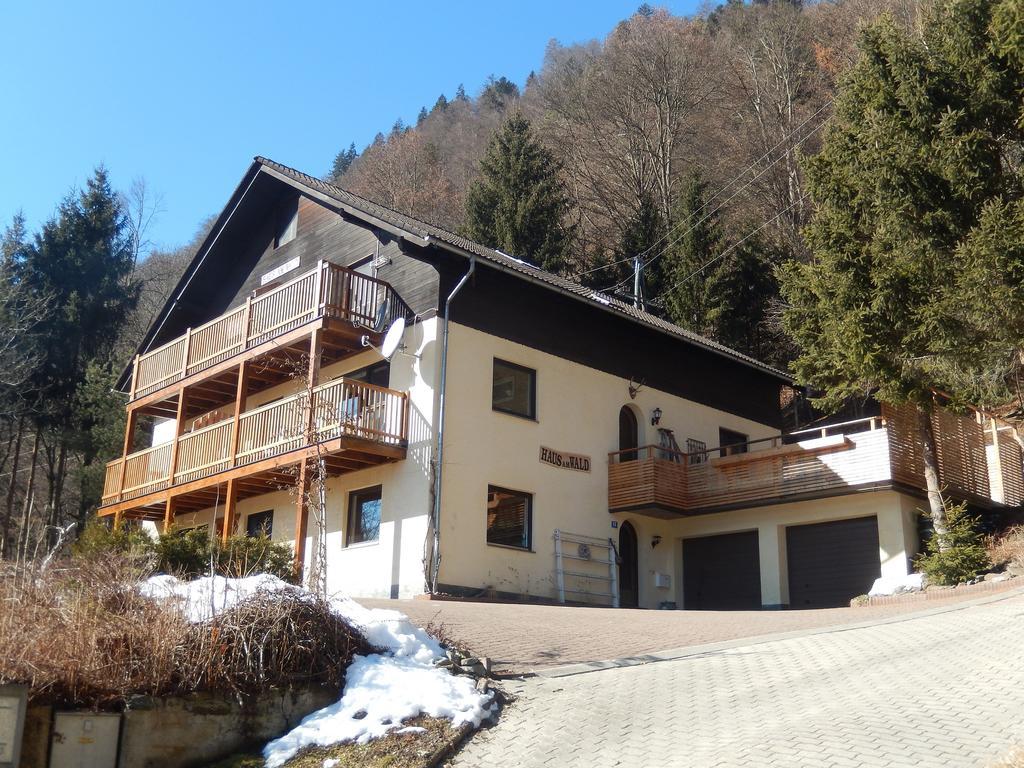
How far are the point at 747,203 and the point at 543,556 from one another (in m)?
22.8

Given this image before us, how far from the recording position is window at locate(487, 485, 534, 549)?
20844mm

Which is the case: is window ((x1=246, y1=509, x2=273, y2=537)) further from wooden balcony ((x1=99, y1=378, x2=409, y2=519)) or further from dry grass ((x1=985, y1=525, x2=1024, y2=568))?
dry grass ((x1=985, y1=525, x2=1024, y2=568))

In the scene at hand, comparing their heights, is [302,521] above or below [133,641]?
above

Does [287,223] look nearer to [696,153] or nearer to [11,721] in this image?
[11,721]

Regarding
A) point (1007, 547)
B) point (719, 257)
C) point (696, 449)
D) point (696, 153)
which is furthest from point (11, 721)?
point (696, 153)

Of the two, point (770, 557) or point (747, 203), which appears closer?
point (770, 557)

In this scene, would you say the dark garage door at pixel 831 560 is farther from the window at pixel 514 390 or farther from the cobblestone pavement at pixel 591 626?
the window at pixel 514 390

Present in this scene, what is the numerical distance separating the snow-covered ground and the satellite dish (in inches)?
378

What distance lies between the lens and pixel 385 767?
27.2ft

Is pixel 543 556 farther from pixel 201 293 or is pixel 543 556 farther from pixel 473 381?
pixel 201 293

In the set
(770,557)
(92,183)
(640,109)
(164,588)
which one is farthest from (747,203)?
(164,588)

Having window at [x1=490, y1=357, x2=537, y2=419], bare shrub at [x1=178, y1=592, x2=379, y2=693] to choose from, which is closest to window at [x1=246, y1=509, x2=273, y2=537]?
window at [x1=490, y1=357, x2=537, y2=419]

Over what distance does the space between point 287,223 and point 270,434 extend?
7.49m

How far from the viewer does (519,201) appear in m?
40.2
